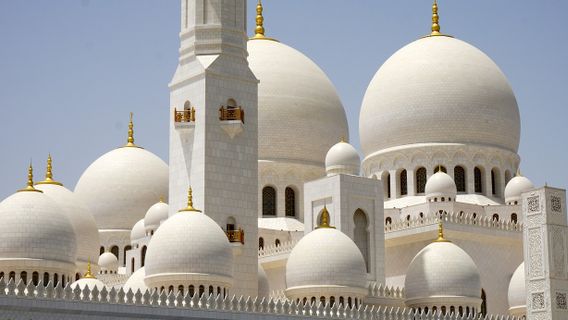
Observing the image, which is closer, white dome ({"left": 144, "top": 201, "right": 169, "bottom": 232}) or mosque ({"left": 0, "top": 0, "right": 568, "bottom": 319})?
mosque ({"left": 0, "top": 0, "right": 568, "bottom": 319})

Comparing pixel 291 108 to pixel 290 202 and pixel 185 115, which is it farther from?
pixel 185 115

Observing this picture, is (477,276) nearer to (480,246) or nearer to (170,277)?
(480,246)

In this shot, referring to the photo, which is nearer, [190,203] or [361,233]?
[190,203]

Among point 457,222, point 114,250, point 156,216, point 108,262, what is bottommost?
point 108,262

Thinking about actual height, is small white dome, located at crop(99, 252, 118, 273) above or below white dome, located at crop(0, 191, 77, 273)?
below

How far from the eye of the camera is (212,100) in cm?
3162

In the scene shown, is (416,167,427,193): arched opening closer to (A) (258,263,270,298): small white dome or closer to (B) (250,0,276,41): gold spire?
(B) (250,0,276,41): gold spire

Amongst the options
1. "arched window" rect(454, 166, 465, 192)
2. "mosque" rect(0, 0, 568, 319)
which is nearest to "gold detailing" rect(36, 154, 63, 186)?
"mosque" rect(0, 0, 568, 319)

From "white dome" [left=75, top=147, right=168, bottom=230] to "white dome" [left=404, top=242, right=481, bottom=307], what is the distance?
45.7 ft

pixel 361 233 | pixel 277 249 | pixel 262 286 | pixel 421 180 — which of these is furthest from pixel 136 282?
pixel 421 180

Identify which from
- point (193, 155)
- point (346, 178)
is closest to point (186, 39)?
point (193, 155)

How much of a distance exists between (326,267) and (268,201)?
9.78 m

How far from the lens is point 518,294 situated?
35312 mm

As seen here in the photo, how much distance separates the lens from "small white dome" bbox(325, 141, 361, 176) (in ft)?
119
